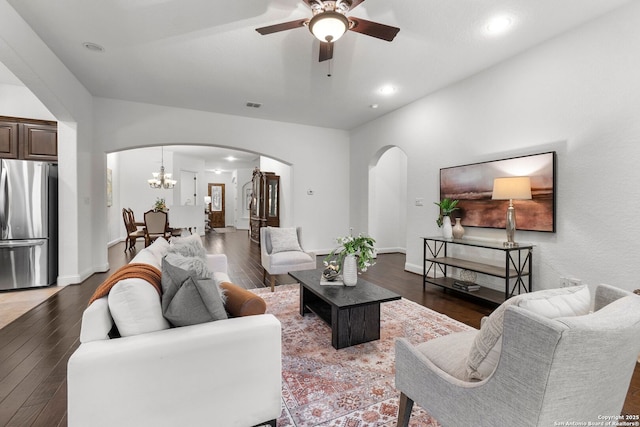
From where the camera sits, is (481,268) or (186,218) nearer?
(186,218)

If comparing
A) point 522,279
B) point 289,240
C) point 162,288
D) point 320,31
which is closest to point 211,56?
point 320,31

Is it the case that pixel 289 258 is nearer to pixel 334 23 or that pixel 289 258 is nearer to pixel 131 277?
pixel 131 277

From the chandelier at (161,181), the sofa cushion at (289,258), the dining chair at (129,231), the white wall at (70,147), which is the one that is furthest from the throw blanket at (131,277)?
the chandelier at (161,181)

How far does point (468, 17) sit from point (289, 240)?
11.0 ft

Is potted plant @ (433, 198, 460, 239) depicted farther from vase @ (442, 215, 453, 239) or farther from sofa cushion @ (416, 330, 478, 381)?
sofa cushion @ (416, 330, 478, 381)

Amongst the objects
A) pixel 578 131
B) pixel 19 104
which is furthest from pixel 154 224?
pixel 578 131

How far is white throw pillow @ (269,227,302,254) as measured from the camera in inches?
169

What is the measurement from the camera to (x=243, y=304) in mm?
1646

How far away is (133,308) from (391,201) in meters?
6.84

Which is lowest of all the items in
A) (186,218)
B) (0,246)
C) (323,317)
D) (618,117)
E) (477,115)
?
(323,317)

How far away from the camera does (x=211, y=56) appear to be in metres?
3.58

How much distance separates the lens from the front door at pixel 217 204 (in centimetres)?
1391

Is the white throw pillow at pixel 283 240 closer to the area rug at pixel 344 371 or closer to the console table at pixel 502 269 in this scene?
the area rug at pixel 344 371

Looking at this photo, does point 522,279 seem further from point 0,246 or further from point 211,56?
point 0,246
